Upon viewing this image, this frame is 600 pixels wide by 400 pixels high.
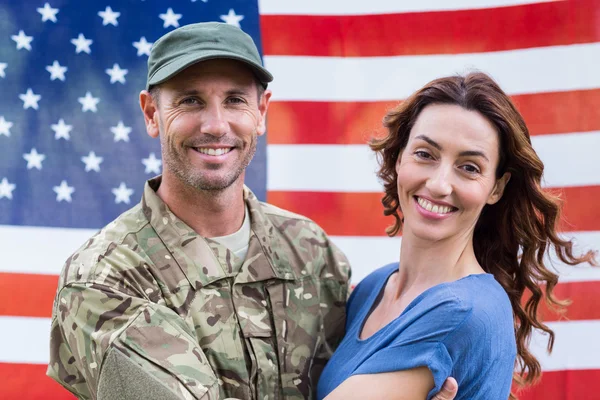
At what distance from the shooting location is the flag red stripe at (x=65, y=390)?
3.86 meters

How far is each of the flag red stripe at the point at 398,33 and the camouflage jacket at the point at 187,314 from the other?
1.57 metres

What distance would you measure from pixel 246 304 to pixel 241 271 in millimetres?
127

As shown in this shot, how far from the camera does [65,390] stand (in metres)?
3.85

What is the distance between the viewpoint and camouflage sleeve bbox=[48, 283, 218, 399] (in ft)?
7.00

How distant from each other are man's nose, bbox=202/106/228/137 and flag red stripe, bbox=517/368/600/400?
2.50m

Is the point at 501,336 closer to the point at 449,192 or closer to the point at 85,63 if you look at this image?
the point at 449,192

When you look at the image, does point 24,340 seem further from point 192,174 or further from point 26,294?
point 192,174

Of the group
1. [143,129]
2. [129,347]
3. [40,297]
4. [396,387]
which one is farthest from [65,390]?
[396,387]

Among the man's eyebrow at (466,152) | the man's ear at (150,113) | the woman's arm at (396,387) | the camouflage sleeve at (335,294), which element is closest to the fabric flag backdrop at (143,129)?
the camouflage sleeve at (335,294)

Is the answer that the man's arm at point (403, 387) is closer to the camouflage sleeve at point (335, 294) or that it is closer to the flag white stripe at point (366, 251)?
the camouflage sleeve at point (335, 294)

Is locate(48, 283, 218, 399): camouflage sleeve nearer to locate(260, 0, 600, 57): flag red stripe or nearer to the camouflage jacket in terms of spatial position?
the camouflage jacket

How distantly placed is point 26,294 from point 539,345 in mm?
3002

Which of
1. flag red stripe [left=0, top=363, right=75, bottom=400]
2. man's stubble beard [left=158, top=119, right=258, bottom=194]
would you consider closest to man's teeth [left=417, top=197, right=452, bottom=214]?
man's stubble beard [left=158, top=119, right=258, bottom=194]

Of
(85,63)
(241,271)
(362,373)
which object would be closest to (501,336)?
(362,373)
